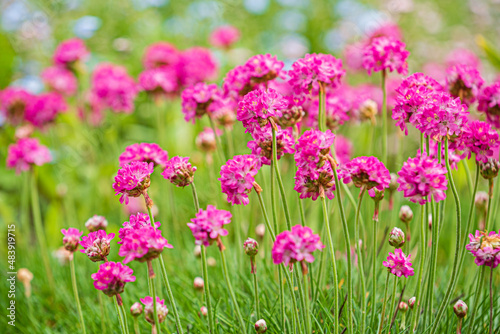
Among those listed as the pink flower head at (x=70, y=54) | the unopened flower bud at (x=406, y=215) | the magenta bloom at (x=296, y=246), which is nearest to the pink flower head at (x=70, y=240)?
the magenta bloom at (x=296, y=246)

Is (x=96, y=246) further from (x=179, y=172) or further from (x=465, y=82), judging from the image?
(x=465, y=82)

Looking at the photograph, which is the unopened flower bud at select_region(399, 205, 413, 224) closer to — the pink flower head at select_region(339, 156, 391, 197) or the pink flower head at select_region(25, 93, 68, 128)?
the pink flower head at select_region(339, 156, 391, 197)

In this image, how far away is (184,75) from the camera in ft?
9.40

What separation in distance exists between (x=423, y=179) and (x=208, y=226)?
53cm

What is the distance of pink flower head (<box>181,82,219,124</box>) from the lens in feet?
5.89

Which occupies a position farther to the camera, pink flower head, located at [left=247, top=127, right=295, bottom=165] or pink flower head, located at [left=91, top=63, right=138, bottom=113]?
pink flower head, located at [left=91, top=63, right=138, bottom=113]

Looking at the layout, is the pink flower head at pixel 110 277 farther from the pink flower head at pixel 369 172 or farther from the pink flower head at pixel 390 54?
the pink flower head at pixel 390 54

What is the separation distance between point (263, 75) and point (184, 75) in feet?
4.32

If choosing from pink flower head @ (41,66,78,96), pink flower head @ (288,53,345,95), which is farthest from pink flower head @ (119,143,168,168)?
pink flower head @ (41,66,78,96)

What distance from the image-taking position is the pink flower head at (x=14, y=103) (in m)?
2.98

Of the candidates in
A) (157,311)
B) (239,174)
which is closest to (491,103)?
(239,174)

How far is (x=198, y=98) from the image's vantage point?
1.79 meters

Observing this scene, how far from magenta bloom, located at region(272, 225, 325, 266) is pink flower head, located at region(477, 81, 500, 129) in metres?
0.92

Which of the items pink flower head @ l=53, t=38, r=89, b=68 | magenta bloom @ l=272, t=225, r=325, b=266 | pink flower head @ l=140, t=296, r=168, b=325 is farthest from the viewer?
pink flower head @ l=53, t=38, r=89, b=68
